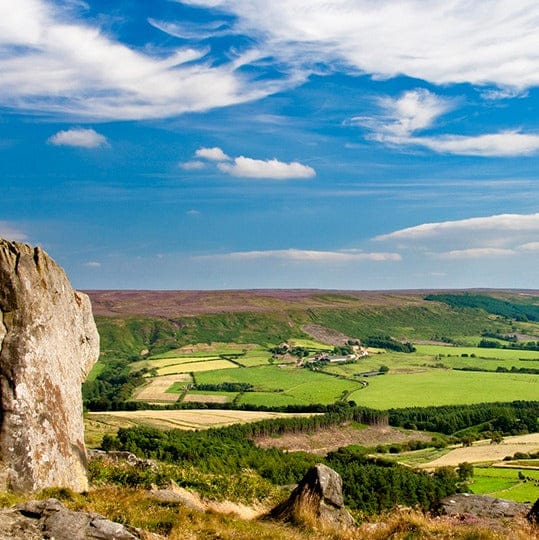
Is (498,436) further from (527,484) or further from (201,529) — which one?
(201,529)

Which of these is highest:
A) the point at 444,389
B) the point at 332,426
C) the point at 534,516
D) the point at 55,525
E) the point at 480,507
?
the point at 55,525

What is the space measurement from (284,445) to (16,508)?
316 ft

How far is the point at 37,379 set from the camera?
19.7 meters

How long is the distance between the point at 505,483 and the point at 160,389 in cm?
11077

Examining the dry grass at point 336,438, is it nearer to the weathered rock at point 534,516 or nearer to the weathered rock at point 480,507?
the weathered rock at point 480,507

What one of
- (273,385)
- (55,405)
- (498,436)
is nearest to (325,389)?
(273,385)

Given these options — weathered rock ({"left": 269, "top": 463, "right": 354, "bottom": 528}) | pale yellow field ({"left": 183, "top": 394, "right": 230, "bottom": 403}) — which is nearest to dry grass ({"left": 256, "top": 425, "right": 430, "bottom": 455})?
pale yellow field ({"left": 183, "top": 394, "right": 230, "bottom": 403})

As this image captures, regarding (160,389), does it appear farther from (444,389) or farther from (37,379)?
(37,379)

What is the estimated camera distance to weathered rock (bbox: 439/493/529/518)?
2153cm

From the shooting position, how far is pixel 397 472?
235ft

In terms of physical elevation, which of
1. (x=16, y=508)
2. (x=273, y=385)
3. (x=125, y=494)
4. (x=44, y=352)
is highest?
(x=44, y=352)

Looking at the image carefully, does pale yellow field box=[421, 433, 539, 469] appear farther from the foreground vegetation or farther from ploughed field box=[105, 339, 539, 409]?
ploughed field box=[105, 339, 539, 409]

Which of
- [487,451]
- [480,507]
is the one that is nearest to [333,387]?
[487,451]

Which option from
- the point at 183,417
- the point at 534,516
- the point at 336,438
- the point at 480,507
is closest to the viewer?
the point at 534,516
